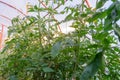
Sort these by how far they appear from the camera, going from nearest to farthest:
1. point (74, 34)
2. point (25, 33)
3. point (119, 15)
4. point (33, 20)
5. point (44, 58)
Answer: point (119, 15), point (74, 34), point (44, 58), point (33, 20), point (25, 33)

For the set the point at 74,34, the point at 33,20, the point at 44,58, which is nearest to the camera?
the point at 74,34

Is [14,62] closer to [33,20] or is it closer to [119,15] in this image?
[33,20]

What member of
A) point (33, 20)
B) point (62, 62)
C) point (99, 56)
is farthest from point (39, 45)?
point (99, 56)

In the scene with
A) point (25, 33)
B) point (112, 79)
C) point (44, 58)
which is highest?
point (25, 33)

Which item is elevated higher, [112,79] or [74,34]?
[74,34]

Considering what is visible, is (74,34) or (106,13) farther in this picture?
(74,34)

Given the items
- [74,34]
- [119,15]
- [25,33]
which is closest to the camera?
[119,15]

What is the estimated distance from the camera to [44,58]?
1.20 meters

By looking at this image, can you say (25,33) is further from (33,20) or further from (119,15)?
(119,15)

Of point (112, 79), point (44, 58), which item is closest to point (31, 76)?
point (44, 58)

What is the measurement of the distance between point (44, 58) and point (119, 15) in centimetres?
58

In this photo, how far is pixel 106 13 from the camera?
2.40ft

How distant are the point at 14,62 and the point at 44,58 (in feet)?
0.77

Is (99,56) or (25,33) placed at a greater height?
(25,33)
